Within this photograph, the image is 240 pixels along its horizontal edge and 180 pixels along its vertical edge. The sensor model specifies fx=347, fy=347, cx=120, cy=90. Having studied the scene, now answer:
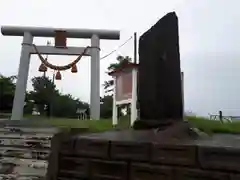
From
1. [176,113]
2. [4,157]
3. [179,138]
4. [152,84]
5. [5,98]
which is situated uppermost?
[5,98]

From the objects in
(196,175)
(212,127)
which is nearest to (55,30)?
(212,127)

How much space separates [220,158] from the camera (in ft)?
4.59

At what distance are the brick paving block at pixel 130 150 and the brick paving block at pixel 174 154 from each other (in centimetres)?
5

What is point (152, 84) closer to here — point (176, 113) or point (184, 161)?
point (176, 113)

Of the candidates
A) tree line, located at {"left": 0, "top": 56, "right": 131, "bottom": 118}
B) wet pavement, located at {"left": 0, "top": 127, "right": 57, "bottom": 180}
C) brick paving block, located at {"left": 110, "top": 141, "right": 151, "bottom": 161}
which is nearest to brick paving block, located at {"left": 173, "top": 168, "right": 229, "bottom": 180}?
brick paving block, located at {"left": 110, "top": 141, "right": 151, "bottom": 161}

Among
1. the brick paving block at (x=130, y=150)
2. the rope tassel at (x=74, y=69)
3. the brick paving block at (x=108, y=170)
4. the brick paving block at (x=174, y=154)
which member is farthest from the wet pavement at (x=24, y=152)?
the rope tassel at (x=74, y=69)

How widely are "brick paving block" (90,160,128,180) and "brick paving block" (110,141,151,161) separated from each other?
0.13 feet

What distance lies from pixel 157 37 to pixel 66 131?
2.76 ft

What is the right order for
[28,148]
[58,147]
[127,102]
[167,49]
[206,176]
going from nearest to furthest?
[206,176] → [58,147] → [167,49] → [28,148] → [127,102]

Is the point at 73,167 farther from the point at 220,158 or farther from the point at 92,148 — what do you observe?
the point at 220,158

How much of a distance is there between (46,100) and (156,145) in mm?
16652

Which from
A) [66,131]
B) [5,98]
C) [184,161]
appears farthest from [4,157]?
[5,98]

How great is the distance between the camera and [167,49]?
7.15ft

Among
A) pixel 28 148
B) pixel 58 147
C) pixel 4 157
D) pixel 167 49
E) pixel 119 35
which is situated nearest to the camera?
pixel 58 147
